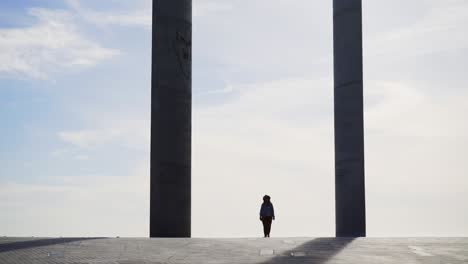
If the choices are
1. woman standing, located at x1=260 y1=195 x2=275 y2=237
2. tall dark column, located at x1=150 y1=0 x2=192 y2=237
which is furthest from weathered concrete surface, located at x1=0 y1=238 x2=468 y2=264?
tall dark column, located at x1=150 y1=0 x2=192 y2=237

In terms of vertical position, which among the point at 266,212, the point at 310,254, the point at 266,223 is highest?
the point at 266,212

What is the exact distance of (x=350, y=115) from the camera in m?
25.2

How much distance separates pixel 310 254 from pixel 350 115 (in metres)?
15.2

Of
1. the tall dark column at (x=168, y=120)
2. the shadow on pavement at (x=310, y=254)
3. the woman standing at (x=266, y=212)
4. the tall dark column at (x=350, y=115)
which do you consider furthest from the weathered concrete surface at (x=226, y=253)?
the tall dark column at (x=350, y=115)

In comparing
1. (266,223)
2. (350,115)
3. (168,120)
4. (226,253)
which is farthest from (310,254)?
(350,115)

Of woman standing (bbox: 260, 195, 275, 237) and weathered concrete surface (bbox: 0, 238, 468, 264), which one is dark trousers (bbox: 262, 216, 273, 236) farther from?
weathered concrete surface (bbox: 0, 238, 468, 264)

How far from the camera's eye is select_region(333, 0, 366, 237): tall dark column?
25.1 m

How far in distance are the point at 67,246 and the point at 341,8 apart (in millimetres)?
16172

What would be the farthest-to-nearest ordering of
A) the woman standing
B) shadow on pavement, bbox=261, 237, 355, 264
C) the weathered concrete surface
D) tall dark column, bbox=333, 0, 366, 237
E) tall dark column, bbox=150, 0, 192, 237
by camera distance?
tall dark column, bbox=333, 0, 366, 237 → tall dark column, bbox=150, 0, 192, 237 → the woman standing → the weathered concrete surface → shadow on pavement, bbox=261, 237, 355, 264

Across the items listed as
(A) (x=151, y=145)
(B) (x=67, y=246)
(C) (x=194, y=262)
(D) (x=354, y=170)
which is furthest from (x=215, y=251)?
(D) (x=354, y=170)

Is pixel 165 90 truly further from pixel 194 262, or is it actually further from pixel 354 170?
pixel 194 262

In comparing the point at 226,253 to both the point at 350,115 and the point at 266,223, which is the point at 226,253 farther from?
the point at 350,115

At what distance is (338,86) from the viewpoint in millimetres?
25516

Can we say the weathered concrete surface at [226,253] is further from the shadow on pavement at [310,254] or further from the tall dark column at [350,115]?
the tall dark column at [350,115]
